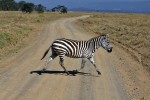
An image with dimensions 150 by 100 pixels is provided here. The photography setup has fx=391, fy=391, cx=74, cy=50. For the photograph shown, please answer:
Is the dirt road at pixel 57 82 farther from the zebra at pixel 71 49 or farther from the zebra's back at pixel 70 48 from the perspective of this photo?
the zebra's back at pixel 70 48

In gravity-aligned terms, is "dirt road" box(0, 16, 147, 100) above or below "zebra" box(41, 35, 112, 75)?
below

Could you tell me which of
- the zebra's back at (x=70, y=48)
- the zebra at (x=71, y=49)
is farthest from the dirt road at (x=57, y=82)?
the zebra's back at (x=70, y=48)

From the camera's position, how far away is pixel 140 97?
1540 centimetres

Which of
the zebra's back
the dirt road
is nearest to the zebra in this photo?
the zebra's back

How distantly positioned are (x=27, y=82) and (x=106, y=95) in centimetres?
387

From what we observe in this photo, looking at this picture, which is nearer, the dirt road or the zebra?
the dirt road

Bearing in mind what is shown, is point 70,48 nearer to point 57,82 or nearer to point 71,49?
point 71,49

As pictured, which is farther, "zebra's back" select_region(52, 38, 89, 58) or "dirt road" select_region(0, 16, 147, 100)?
"zebra's back" select_region(52, 38, 89, 58)

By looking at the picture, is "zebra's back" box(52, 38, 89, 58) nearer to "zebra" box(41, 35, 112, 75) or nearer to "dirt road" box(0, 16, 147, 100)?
"zebra" box(41, 35, 112, 75)

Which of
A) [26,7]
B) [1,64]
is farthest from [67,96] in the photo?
[26,7]

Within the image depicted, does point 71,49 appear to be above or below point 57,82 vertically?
above

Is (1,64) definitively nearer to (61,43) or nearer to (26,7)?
(61,43)

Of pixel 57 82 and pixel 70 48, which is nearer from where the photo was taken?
pixel 57 82

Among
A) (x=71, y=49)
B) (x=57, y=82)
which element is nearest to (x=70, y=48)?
(x=71, y=49)
